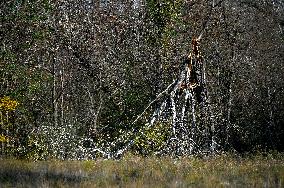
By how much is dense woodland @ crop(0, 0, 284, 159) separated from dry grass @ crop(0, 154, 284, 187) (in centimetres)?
632

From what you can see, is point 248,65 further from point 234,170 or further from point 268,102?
point 234,170

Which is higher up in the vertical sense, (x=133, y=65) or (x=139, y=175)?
(x=133, y=65)

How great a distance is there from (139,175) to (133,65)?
12.6 meters

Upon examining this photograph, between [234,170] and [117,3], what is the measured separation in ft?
47.6

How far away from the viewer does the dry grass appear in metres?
8.31

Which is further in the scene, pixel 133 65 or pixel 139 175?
pixel 133 65

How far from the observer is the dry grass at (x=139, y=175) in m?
8.31

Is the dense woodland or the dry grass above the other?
the dense woodland

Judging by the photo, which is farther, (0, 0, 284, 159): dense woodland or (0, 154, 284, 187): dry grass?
(0, 0, 284, 159): dense woodland

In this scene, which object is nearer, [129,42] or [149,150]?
[149,150]

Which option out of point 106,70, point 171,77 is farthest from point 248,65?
point 106,70

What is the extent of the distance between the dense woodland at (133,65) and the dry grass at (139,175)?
249 inches

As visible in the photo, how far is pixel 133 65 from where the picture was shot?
2178 cm

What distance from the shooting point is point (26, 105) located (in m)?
21.7
